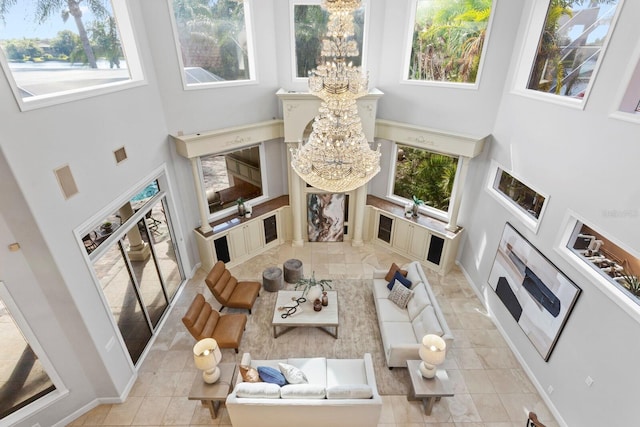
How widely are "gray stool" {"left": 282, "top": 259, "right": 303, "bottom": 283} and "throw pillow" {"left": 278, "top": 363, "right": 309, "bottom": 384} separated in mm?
2922

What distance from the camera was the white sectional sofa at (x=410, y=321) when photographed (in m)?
5.55

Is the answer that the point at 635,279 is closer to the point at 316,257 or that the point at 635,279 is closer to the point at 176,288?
the point at 316,257

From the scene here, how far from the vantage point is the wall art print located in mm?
9078

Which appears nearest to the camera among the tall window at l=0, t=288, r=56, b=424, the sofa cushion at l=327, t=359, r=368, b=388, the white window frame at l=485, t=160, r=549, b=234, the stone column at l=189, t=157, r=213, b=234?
the tall window at l=0, t=288, r=56, b=424

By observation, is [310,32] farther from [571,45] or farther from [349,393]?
[349,393]

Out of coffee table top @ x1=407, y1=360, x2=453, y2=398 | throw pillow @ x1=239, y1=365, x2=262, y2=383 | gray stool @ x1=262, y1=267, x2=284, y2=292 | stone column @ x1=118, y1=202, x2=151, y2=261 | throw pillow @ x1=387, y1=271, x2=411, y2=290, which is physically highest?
stone column @ x1=118, y1=202, x2=151, y2=261

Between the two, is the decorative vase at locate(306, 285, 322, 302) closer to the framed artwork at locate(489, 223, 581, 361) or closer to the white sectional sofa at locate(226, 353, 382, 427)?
the white sectional sofa at locate(226, 353, 382, 427)

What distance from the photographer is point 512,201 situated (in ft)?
21.1

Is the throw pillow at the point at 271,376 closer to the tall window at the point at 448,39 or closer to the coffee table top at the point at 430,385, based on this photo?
the coffee table top at the point at 430,385

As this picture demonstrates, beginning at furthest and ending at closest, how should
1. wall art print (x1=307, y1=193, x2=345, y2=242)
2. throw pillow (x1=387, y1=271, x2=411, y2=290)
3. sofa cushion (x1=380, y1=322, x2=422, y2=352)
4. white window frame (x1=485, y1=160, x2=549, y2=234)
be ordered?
1. wall art print (x1=307, y1=193, x2=345, y2=242)
2. throw pillow (x1=387, y1=271, x2=411, y2=290)
3. sofa cushion (x1=380, y1=322, x2=422, y2=352)
4. white window frame (x1=485, y1=160, x2=549, y2=234)

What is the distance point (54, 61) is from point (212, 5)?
3493 millimetres

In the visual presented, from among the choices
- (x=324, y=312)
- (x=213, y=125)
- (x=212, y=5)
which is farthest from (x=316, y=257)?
(x=212, y=5)

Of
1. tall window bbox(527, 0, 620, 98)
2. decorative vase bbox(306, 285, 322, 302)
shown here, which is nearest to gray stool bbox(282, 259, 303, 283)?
decorative vase bbox(306, 285, 322, 302)

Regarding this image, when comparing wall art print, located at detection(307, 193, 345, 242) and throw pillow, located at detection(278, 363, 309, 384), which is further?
wall art print, located at detection(307, 193, 345, 242)
